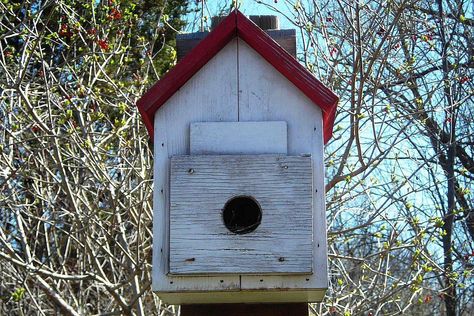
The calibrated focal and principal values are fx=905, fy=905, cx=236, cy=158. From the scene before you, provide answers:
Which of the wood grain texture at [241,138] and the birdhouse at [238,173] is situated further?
the wood grain texture at [241,138]

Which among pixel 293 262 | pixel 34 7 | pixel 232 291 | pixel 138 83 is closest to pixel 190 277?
pixel 232 291

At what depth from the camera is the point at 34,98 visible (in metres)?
6.84

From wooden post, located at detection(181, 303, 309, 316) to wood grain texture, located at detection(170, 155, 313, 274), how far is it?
0.26 m

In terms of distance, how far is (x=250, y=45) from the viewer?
10.9 feet

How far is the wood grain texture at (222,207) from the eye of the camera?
3.03 metres

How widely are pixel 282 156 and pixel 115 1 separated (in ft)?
12.0

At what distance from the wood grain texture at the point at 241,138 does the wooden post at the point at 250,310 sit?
1.81ft

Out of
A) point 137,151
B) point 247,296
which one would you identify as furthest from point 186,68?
point 137,151

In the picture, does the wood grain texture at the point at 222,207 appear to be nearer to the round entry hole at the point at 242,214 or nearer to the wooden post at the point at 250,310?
the round entry hole at the point at 242,214

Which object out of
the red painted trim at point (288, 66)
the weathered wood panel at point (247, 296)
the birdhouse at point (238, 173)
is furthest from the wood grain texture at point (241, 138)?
the weathered wood panel at point (247, 296)

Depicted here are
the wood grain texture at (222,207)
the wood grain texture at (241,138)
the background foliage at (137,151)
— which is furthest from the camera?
the background foliage at (137,151)

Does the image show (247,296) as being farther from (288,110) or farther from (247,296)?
(288,110)

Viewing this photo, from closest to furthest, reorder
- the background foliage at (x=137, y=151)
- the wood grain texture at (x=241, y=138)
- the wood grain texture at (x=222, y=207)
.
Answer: the wood grain texture at (x=222, y=207) < the wood grain texture at (x=241, y=138) < the background foliage at (x=137, y=151)

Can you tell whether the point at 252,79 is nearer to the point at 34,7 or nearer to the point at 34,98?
the point at 34,98
